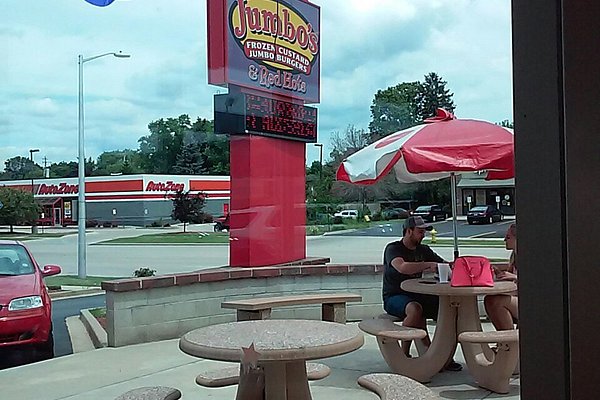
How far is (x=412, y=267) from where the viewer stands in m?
4.65

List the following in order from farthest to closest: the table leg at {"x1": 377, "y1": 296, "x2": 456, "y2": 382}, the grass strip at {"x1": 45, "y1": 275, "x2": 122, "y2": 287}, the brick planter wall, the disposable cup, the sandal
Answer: the brick planter wall, the grass strip at {"x1": 45, "y1": 275, "x2": 122, "y2": 287}, the sandal, the disposable cup, the table leg at {"x1": 377, "y1": 296, "x2": 456, "y2": 382}

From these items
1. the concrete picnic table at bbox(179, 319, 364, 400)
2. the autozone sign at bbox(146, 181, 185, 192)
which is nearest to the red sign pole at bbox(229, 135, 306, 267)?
the autozone sign at bbox(146, 181, 185, 192)

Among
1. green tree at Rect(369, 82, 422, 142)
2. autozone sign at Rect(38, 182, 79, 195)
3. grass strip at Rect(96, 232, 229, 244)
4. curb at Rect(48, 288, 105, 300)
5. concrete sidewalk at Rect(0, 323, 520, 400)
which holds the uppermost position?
green tree at Rect(369, 82, 422, 142)

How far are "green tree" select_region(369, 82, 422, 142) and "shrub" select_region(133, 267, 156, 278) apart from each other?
83.9 inches

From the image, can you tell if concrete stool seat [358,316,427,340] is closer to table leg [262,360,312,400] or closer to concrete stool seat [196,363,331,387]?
concrete stool seat [196,363,331,387]

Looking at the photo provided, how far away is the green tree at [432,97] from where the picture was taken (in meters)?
4.54

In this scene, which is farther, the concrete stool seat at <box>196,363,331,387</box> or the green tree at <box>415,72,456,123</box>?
the green tree at <box>415,72,456,123</box>

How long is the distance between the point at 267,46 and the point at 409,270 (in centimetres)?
292

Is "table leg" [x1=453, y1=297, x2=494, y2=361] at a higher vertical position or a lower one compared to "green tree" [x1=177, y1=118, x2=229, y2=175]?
lower

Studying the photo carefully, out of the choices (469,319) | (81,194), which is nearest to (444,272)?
(469,319)

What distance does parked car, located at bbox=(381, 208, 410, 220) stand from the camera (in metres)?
5.24

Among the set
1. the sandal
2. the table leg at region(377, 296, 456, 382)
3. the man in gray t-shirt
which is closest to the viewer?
the table leg at region(377, 296, 456, 382)

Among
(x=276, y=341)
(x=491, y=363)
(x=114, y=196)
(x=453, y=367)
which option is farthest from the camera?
(x=114, y=196)

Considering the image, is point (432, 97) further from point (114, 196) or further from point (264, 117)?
point (114, 196)
